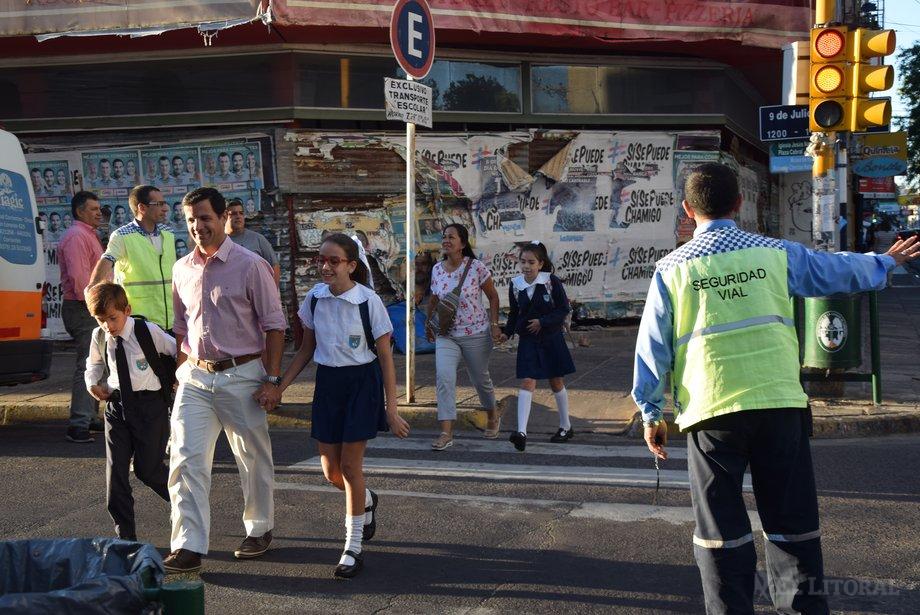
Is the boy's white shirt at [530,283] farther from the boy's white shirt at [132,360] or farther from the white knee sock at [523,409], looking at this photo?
the boy's white shirt at [132,360]

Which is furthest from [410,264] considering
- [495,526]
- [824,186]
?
[495,526]

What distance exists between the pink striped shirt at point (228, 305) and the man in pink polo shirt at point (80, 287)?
373 cm

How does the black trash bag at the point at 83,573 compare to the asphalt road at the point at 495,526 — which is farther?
the asphalt road at the point at 495,526

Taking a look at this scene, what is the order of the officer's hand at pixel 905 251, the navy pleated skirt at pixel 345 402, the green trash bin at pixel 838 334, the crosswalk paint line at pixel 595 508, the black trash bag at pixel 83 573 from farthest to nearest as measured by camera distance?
the green trash bin at pixel 838 334
the crosswalk paint line at pixel 595 508
the navy pleated skirt at pixel 345 402
the officer's hand at pixel 905 251
the black trash bag at pixel 83 573

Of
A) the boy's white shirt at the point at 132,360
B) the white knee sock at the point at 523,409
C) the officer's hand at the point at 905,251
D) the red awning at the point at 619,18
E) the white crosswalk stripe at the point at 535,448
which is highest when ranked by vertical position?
the red awning at the point at 619,18

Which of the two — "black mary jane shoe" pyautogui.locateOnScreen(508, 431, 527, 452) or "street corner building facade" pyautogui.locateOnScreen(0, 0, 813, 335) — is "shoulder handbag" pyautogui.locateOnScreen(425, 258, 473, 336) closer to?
"black mary jane shoe" pyautogui.locateOnScreen(508, 431, 527, 452)

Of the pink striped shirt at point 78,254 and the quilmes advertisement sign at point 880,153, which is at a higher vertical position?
the quilmes advertisement sign at point 880,153

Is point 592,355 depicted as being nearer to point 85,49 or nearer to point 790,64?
point 790,64

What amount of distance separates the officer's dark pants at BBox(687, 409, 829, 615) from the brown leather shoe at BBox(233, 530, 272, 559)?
2655 mm

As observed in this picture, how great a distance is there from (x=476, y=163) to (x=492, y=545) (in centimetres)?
884

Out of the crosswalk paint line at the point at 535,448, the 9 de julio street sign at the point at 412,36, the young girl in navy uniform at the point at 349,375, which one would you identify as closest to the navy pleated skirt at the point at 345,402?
the young girl in navy uniform at the point at 349,375

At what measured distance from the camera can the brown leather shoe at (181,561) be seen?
5223 millimetres

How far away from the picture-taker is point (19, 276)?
9070 mm

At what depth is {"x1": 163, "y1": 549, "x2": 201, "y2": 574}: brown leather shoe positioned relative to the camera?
5223 mm
